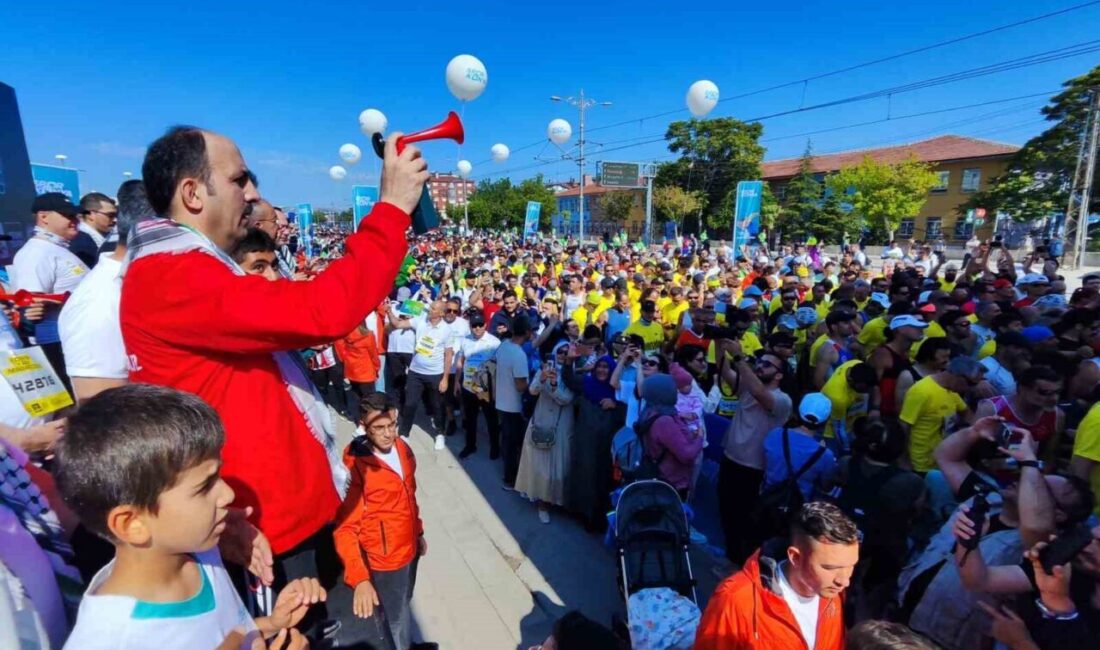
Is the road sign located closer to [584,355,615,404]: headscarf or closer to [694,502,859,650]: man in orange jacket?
[584,355,615,404]: headscarf

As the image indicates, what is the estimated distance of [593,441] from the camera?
4.45 m

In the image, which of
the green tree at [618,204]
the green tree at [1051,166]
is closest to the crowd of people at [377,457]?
the green tree at [1051,166]

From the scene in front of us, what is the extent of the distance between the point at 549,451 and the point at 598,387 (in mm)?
752

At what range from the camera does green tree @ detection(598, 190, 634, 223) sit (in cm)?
5153

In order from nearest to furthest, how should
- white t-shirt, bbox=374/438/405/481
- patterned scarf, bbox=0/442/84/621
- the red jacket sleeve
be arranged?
1. the red jacket sleeve
2. patterned scarf, bbox=0/442/84/621
3. white t-shirt, bbox=374/438/405/481

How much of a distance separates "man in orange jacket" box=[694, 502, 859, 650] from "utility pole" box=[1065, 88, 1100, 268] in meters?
28.9

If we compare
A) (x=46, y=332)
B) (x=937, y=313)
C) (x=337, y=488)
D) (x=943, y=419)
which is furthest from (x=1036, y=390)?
(x=46, y=332)

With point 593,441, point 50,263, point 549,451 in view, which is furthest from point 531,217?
point 50,263

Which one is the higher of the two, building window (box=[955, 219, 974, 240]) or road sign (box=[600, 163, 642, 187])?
road sign (box=[600, 163, 642, 187])

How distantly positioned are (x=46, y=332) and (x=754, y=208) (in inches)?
702

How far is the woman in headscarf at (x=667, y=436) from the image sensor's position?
3.72 metres

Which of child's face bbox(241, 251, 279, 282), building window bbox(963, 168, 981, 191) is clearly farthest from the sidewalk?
building window bbox(963, 168, 981, 191)

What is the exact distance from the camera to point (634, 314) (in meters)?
7.07

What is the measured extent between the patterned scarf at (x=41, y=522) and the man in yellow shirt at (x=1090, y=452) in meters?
4.31
